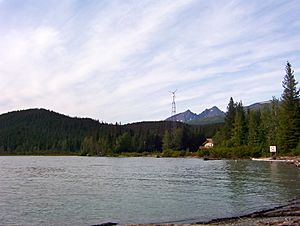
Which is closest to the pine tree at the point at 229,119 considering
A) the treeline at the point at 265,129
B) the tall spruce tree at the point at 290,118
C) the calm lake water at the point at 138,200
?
the treeline at the point at 265,129

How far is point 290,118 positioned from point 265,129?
1714cm

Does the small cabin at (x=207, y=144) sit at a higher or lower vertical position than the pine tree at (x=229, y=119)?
lower

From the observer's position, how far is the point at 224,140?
14012 centimetres

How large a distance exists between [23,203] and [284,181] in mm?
30179

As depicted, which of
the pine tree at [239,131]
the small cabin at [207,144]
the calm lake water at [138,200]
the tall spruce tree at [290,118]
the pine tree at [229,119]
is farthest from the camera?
the small cabin at [207,144]

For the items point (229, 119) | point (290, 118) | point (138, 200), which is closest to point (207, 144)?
point (229, 119)

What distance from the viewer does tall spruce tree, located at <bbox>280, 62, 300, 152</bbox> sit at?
9575 cm

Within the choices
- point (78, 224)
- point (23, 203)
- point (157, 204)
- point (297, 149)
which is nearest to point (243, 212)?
point (157, 204)

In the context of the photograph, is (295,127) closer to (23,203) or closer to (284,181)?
(284,181)

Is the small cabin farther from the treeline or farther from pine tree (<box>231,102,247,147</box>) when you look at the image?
pine tree (<box>231,102,247,147</box>)

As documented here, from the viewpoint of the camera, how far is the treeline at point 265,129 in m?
96.8

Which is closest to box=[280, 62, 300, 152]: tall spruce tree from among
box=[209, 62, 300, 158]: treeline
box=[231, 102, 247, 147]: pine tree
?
box=[209, 62, 300, 158]: treeline

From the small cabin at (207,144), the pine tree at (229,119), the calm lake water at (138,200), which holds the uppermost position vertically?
the pine tree at (229,119)

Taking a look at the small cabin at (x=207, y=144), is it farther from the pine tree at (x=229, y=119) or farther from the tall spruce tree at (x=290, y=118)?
the tall spruce tree at (x=290, y=118)
